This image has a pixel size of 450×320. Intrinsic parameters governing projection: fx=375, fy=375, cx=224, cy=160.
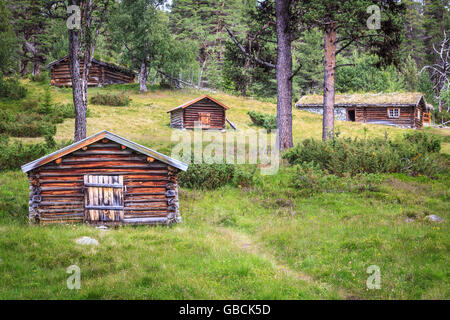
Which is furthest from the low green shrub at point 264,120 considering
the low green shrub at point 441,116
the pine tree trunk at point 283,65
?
the low green shrub at point 441,116

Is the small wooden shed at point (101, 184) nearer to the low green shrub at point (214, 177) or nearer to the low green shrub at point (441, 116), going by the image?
the low green shrub at point (214, 177)

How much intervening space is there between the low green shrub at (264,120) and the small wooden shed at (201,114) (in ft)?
12.0

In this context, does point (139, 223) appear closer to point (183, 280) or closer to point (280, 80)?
point (183, 280)

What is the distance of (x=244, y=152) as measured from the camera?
902 inches

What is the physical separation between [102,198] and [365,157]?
12373 millimetres

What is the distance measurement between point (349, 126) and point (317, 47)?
23.5 meters

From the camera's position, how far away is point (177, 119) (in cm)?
3266

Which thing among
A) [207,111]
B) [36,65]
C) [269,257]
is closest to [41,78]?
[36,65]

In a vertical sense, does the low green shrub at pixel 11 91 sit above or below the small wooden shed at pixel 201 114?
above

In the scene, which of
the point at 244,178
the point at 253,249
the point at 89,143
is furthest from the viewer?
the point at 244,178

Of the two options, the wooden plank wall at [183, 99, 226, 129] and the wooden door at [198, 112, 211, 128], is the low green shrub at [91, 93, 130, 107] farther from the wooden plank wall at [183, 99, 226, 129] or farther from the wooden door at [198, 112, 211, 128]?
the wooden door at [198, 112, 211, 128]

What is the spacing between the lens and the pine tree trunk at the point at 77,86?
1861 centimetres

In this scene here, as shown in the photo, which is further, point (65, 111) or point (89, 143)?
point (65, 111)

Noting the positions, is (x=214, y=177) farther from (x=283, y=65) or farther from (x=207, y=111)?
(x=207, y=111)
